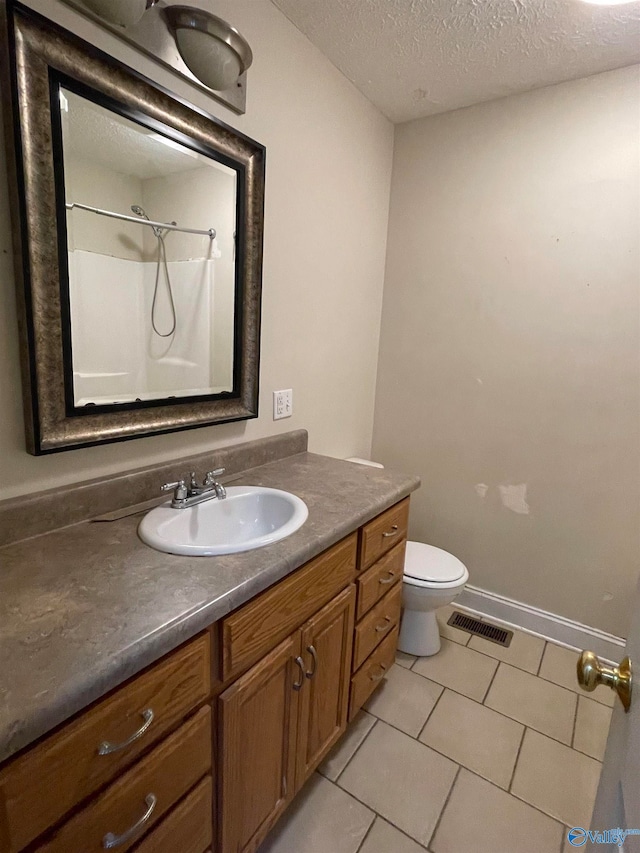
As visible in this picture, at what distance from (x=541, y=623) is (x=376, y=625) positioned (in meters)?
1.11

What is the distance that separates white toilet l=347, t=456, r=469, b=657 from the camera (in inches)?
72.2

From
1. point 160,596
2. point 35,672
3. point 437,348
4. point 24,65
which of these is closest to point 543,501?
point 437,348

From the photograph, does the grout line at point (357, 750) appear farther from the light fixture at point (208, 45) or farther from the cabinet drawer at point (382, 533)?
the light fixture at point (208, 45)

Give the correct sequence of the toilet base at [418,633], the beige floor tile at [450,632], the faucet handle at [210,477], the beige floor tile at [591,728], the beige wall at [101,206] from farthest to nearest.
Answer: the beige floor tile at [450,632] < the toilet base at [418,633] < the beige floor tile at [591,728] < the faucet handle at [210,477] < the beige wall at [101,206]

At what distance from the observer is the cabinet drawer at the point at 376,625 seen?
146 centimetres

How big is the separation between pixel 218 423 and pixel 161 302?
426 millimetres

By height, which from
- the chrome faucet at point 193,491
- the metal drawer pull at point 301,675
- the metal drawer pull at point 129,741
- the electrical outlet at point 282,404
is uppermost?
the electrical outlet at point 282,404

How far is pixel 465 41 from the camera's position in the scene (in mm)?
1593

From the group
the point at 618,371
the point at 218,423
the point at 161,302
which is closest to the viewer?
the point at 161,302

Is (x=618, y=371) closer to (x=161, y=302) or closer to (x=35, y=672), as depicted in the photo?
(x=161, y=302)

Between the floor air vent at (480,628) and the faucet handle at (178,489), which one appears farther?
the floor air vent at (480,628)

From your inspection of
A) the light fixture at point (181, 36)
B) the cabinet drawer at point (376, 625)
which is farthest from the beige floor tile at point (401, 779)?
the light fixture at point (181, 36)

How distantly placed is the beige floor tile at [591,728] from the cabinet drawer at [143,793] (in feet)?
4.77

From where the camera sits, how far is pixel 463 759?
4.95 ft
